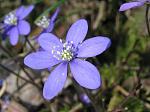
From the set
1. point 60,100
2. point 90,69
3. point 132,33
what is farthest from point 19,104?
point 90,69

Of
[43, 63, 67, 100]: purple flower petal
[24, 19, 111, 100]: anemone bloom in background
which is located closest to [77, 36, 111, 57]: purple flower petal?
[24, 19, 111, 100]: anemone bloom in background

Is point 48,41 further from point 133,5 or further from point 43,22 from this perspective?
point 43,22

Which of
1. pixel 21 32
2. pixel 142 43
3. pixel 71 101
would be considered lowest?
pixel 71 101

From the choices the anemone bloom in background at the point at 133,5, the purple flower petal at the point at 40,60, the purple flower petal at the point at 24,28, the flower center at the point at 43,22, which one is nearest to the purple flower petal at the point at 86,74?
the purple flower petal at the point at 40,60

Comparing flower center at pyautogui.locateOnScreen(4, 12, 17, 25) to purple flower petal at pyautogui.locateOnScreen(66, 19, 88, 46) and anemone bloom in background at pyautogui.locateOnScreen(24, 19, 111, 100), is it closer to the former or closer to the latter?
anemone bloom in background at pyautogui.locateOnScreen(24, 19, 111, 100)

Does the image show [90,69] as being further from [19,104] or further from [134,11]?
[134,11]

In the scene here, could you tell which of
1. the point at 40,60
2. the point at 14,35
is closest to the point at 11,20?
the point at 14,35
